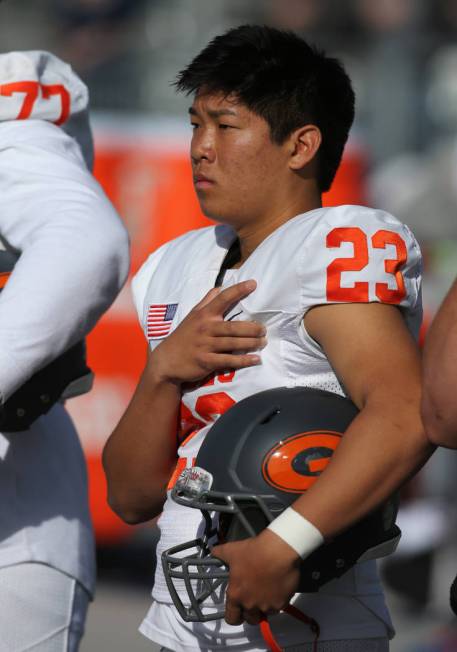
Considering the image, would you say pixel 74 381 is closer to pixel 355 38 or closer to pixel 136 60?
pixel 136 60

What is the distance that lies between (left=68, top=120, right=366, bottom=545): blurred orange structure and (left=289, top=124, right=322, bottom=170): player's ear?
4.42 metres

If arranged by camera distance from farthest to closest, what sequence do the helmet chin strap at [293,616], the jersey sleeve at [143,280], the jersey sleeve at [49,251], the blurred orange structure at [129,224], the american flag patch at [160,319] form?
the blurred orange structure at [129,224]
the jersey sleeve at [143,280]
the american flag patch at [160,319]
the jersey sleeve at [49,251]
the helmet chin strap at [293,616]

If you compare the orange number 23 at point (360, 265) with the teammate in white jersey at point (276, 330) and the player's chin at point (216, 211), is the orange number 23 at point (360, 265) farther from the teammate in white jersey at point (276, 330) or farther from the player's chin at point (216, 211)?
the player's chin at point (216, 211)

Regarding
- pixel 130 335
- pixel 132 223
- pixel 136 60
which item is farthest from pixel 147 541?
pixel 136 60

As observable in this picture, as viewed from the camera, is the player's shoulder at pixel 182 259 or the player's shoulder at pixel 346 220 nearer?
the player's shoulder at pixel 346 220

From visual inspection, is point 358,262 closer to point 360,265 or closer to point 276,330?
point 360,265

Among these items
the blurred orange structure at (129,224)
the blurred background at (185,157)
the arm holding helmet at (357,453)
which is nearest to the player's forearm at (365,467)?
the arm holding helmet at (357,453)

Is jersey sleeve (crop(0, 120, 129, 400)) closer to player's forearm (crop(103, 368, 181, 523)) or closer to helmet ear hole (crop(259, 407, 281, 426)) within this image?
player's forearm (crop(103, 368, 181, 523))

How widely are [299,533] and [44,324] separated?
0.63m

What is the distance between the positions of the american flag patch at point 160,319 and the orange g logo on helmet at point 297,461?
52 centimetres

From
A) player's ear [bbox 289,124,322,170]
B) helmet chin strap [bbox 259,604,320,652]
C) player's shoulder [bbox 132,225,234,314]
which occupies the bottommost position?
helmet chin strap [bbox 259,604,320,652]

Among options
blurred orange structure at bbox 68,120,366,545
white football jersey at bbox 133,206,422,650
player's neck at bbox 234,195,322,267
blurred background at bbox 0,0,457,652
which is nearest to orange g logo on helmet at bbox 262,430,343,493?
white football jersey at bbox 133,206,422,650

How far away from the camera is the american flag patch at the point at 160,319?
254 centimetres

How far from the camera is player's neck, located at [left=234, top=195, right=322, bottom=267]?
2428 millimetres
